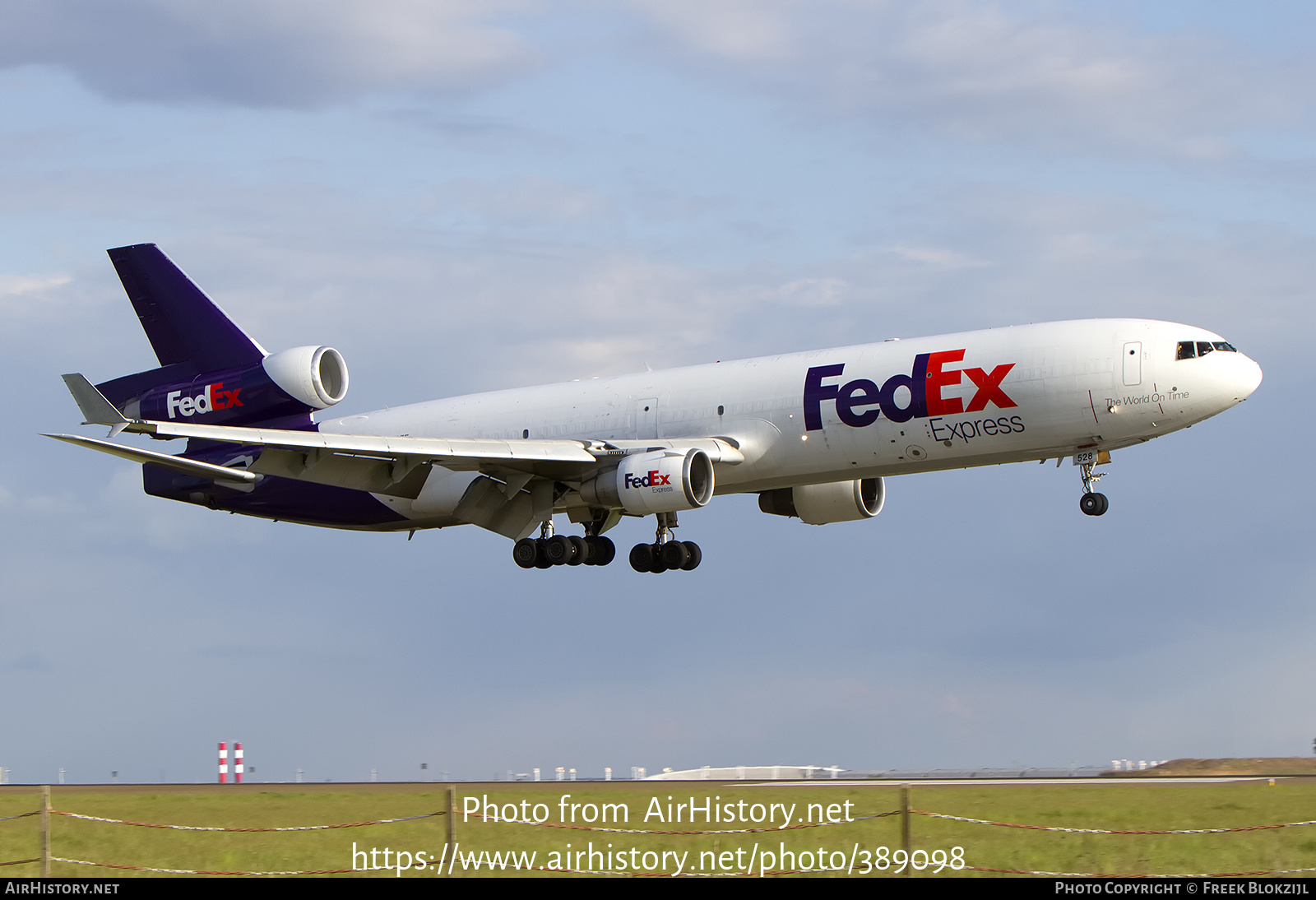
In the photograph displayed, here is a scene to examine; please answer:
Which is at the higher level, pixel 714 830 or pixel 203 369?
pixel 203 369

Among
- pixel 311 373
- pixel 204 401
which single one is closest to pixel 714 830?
pixel 311 373

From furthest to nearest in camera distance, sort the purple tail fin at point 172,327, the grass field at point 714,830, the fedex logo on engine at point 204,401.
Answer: the purple tail fin at point 172,327
the fedex logo on engine at point 204,401
the grass field at point 714,830

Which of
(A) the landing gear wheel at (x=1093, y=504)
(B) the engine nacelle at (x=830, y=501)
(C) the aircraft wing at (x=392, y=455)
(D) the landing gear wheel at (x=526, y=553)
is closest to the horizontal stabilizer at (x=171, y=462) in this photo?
(C) the aircraft wing at (x=392, y=455)

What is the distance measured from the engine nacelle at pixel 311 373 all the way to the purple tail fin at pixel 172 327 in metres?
2.13

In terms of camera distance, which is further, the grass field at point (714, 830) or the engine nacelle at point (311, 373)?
the engine nacelle at point (311, 373)

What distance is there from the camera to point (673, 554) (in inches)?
1933

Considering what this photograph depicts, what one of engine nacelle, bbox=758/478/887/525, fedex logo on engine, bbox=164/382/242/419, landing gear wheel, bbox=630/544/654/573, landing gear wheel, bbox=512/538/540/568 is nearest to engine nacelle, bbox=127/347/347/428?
fedex logo on engine, bbox=164/382/242/419

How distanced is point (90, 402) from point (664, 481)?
52.4 ft

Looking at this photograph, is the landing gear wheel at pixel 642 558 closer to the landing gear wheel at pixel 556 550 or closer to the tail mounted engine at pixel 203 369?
the landing gear wheel at pixel 556 550

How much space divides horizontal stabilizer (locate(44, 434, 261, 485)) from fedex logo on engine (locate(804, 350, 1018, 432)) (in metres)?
18.6

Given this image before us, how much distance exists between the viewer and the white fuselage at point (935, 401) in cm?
4106

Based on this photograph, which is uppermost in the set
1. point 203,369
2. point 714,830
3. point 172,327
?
point 172,327

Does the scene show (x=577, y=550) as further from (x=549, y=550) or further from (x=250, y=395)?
(x=250, y=395)
